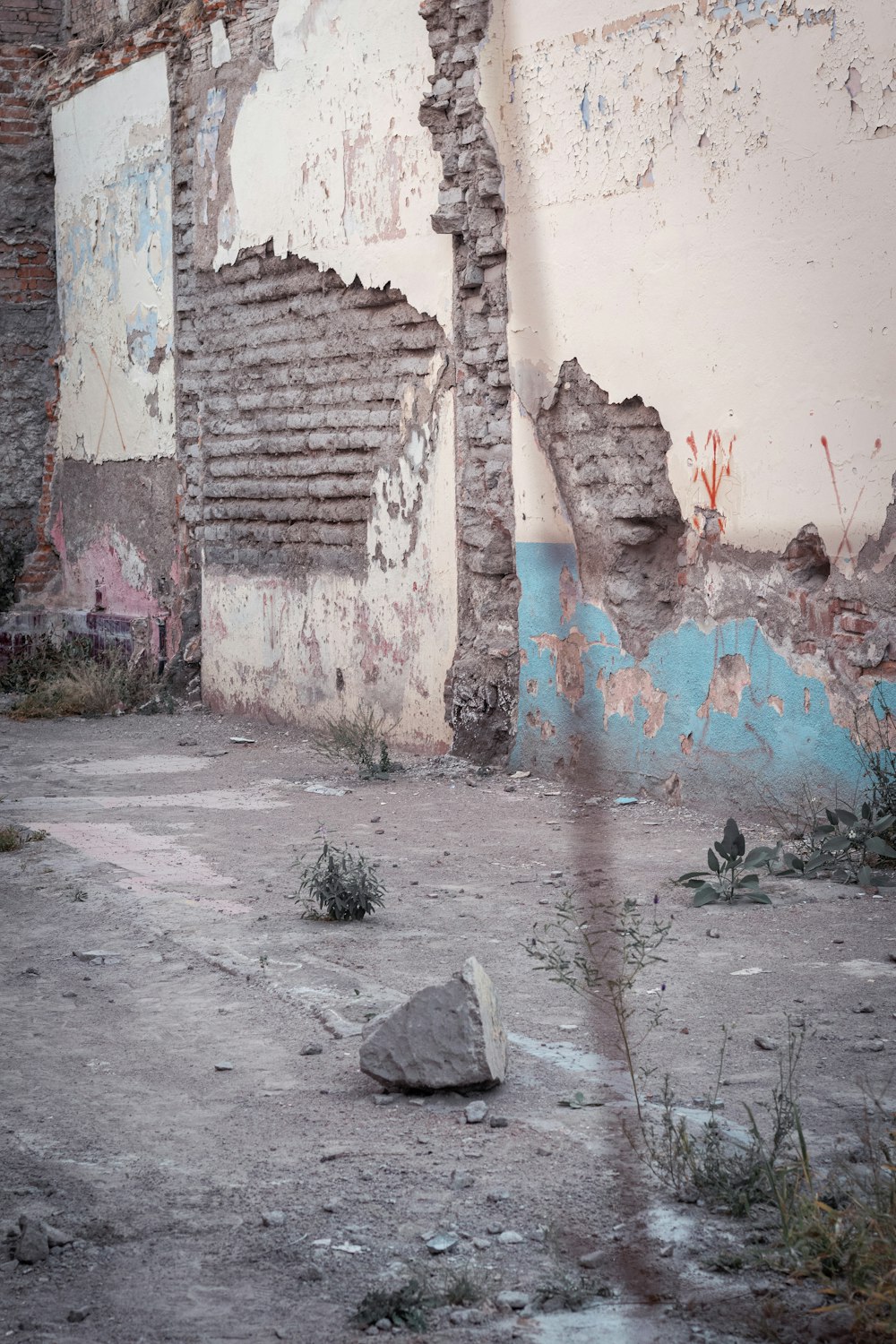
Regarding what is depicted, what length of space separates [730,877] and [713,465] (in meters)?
1.88

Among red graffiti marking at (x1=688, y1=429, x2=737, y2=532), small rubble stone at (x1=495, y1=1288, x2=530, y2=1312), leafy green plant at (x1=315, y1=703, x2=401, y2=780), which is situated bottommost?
small rubble stone at (x1=495, y1=1288, x2=530, y2=1312)

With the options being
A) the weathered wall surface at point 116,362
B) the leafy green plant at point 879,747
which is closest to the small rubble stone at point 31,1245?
A: the leafy green plant at point 879,747

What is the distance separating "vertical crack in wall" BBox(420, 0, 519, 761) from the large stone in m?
4.06

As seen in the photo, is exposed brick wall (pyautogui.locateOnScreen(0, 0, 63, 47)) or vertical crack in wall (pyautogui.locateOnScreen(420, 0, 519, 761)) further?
exposed brick wall (pyautogui.locateOnScreen(0, 0, 63, 47))

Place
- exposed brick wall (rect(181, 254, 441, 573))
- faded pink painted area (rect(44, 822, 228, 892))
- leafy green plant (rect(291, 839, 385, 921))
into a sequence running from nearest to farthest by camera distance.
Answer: leafy green plant (rect(291, 839, 385, 921)) → faded pink painted area (rect(44, 822, 228, 892)) → exposed brick wall (rect(181, 254, 441, 573))

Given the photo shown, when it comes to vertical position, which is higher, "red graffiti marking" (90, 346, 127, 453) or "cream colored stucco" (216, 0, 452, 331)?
"cream colored stucco" (216, 0, 452, 331)

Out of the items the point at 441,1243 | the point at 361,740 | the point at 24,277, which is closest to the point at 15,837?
the point at 361,740

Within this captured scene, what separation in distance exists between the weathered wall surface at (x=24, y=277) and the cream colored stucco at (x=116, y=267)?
18 centimetres

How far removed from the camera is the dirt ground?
2.30 metres

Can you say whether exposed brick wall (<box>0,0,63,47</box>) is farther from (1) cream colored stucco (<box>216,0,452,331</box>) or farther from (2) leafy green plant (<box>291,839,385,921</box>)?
(2) leafy green plant (<box>291,839,385,921</box>)

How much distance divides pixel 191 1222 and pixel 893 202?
14.1 feet

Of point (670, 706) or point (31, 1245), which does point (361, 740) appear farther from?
point (31, 1245)

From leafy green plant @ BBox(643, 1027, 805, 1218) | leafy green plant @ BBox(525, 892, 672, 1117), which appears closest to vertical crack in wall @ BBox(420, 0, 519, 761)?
leafy green plant @ BBox(525, 892, 672, 1117)

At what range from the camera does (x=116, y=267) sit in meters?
10.6
